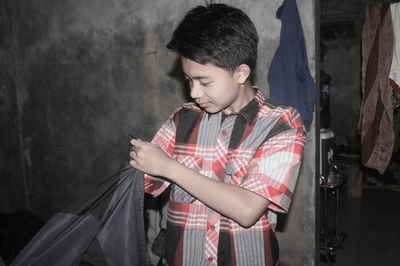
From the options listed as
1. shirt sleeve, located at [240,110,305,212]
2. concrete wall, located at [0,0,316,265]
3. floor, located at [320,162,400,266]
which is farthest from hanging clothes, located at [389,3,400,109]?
shirt sleeve, located at [240,110,305,212]

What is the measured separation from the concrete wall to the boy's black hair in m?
1.73

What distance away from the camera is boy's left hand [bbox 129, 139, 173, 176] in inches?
46.0

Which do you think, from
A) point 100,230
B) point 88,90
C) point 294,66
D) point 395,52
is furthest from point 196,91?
point 395,52

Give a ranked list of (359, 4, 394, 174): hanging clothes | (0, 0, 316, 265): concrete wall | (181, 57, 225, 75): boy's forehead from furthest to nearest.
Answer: (359, 4, 394, 174): hanging clothes, (0, 0, 316, 265): concrete wall, (181, 57, 225, 75): boy's forehead

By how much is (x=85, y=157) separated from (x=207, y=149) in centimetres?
287

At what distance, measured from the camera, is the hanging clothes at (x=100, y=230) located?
1.28 meters

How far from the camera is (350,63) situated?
25.3ft

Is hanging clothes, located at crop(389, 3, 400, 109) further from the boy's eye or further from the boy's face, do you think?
the boy's eye

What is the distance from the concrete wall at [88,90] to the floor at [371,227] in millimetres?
1092

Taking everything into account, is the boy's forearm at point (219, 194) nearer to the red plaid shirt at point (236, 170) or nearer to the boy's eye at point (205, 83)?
the red plaid shirt at point (236, 170)

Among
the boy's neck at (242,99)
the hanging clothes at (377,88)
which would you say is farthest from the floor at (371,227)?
the boy's neck at (242,99)

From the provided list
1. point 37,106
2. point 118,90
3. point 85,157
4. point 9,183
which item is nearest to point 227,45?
point 118,90

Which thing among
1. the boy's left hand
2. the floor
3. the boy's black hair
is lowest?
the floor

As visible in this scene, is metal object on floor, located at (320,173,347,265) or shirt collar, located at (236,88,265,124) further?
metal object on floor, located at (320,173,347,265)
